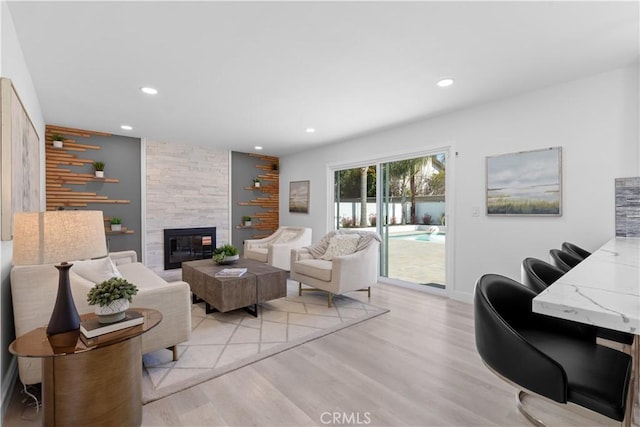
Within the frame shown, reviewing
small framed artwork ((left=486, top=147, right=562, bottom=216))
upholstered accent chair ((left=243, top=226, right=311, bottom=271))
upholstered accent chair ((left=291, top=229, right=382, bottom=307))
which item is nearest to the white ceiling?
small framed artwork ((left=486, top=147, right=562, bottom=216))

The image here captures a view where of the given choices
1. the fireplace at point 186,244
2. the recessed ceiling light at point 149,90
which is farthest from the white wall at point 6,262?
the fireplace at point 186,244

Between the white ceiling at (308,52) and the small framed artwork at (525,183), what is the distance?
0.71m

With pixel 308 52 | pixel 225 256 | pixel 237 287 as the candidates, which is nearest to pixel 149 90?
pixel 308 52

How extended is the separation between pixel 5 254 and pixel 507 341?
111 inches

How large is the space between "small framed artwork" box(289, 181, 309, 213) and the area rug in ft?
8.66

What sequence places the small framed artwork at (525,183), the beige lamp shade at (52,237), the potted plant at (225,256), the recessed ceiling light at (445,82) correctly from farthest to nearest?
the potted plant at (225,256)
the small framed artwork at (525,183)
the recessed ceiling light at (445,82)
the beige lamp shade at (52,237)

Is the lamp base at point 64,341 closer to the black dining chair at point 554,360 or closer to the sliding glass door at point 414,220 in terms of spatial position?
the black dining chair at point 554,360

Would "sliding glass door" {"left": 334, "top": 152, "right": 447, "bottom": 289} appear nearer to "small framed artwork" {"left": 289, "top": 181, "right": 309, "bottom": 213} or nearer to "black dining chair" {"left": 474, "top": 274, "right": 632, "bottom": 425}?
"small framed artwork" {"left": 289, "top": 181, "right": 309, "bottom": 213}

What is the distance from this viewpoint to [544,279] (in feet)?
5.97

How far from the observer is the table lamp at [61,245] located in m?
1.37

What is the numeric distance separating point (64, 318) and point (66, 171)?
4.17m

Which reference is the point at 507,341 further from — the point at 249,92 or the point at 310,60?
the point at 249,92

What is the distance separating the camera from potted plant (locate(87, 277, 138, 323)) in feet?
5.25

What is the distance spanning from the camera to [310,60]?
2.54 metres
